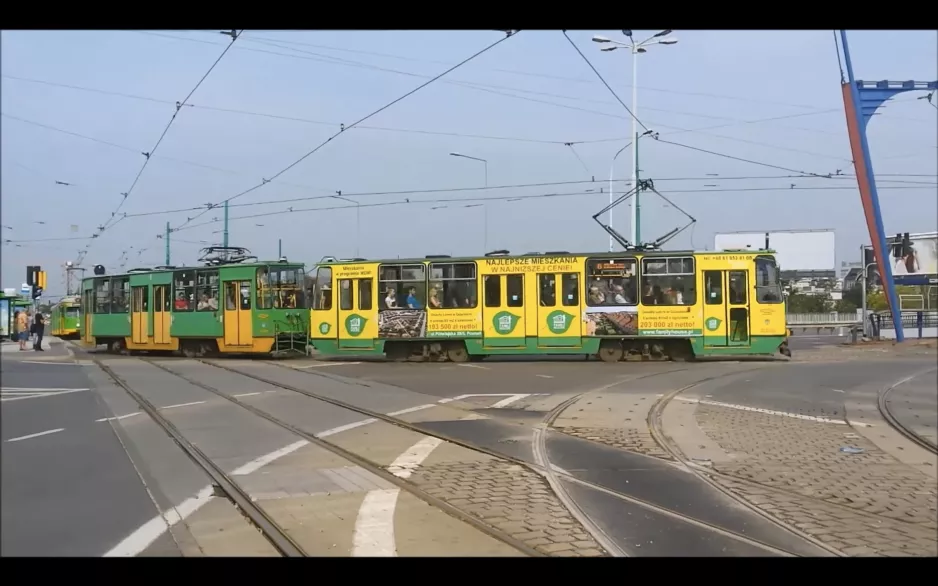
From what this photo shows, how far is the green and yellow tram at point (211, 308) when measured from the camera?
2406cm

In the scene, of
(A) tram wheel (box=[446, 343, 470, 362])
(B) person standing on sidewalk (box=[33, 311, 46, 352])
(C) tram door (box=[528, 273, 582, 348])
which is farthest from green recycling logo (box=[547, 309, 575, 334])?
(B) person standing on sidewalk (box=[33, 311, 46, 352])

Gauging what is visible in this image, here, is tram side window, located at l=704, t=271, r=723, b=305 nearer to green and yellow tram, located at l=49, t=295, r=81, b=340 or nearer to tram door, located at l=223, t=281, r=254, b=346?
tram door, located at l=223, t=281, r=254, b=346

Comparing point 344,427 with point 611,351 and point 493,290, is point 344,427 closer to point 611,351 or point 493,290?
point 493,290

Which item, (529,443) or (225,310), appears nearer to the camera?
(529,443)

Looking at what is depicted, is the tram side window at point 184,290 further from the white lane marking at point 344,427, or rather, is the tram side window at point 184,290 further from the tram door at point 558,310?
the white lane marking at point 344,427

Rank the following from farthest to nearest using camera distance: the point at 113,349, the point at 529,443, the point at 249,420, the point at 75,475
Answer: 1. the point at 113,349
2. the point at 249,420
3. the point at 529,443
4. the point at 75,475

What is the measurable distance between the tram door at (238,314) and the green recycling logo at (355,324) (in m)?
3.20

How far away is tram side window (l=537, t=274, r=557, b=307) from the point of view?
21531 mm

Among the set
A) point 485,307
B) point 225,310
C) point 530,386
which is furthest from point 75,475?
point 225,310

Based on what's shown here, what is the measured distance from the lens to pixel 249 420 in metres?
11.0
